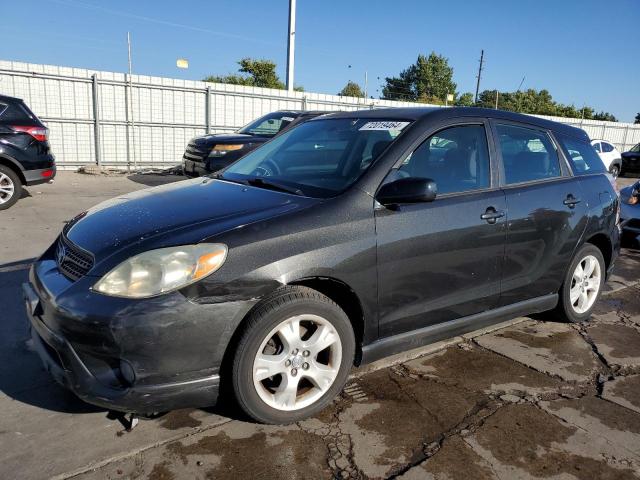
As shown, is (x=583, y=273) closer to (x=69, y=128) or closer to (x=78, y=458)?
(x=78, y=458)

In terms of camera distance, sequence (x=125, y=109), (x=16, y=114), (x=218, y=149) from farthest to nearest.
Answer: (x=125, y=109), (x=218, y=149), (x=16, y=114)

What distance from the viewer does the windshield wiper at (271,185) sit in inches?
123

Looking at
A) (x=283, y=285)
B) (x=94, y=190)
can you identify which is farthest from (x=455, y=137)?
(x=94, y=190)

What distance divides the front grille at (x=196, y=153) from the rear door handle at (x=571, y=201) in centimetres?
760

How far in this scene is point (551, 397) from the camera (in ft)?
10.4

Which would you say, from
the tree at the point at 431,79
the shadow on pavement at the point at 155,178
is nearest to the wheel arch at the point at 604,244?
the shadow on pavement at the point at 155,178

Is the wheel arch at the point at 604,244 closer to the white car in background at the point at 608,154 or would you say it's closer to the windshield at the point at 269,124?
the windshield at the point at 269,124

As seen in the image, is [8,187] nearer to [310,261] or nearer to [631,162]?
[310,261]

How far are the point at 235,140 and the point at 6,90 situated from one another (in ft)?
21.1

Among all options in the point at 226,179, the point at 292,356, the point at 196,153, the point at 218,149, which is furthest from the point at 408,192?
the point at 196,153

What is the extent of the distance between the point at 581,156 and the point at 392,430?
294 centimetres

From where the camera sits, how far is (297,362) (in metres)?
2.71

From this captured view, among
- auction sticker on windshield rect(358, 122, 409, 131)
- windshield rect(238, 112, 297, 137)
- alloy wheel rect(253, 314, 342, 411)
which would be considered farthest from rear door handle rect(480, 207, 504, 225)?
windshield rect(238, 112, 297, 137)

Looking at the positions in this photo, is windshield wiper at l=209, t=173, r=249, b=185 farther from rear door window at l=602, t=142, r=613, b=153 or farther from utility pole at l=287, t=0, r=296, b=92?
rear door window at l=602, t=142, r=613, b=153
